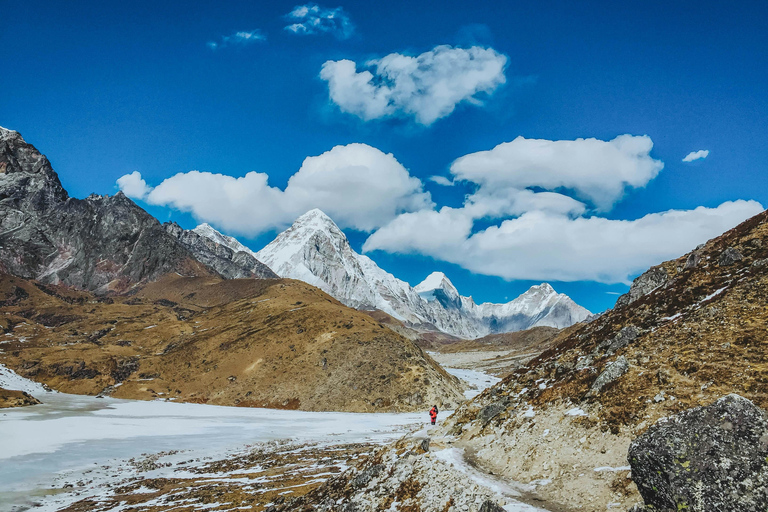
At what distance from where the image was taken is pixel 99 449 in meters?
47.9

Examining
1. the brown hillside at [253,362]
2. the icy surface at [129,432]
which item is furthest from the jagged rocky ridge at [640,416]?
the brown hillside at [253,362]

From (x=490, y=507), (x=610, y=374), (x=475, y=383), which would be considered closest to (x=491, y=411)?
(x=610, y=374)

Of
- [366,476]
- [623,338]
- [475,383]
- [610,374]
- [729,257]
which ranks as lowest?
[475,383]

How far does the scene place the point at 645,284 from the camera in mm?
29703

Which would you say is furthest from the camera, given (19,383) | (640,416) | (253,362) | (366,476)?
(253,362)

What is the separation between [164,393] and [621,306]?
375 feet

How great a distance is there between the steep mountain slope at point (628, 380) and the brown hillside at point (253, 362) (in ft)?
228

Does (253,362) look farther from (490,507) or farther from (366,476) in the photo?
(490,507)

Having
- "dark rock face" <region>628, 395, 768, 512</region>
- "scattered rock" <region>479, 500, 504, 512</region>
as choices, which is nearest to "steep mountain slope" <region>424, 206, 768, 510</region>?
"scattered rock" <region>479, 500, 504, 512</region>

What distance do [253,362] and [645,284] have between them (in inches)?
4139

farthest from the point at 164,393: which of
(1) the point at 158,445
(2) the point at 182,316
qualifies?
(2) the point at 182,316

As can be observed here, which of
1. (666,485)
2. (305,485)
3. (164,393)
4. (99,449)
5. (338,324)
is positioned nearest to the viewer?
(666,485)

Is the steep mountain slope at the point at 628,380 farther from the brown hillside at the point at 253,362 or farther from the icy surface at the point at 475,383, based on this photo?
the icy surface at the point at 475,383

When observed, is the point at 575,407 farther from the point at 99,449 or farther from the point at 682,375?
the point at 99,449
